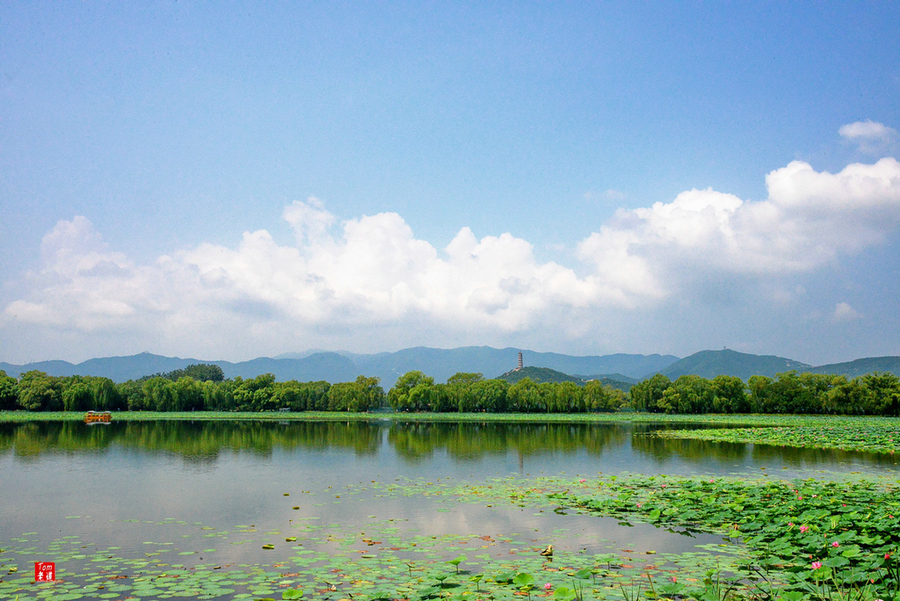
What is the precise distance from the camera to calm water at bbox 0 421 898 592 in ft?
34.4

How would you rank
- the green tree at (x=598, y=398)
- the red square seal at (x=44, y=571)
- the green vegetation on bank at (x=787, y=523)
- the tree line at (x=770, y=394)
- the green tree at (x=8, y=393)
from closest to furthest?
the green vegetation on bank at (x=787, y=523) < the red square seal at (x=44, y=571) < the tree line at (x=770, y=394) < the green tree at (x=8, y=393) < the green tree at (x=598, y=398)

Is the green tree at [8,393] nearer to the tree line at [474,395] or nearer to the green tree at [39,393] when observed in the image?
the tree line at [474,395]

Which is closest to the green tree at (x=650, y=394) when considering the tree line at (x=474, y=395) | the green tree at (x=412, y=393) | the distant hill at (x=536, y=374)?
the tree line at (x=474, y=395)

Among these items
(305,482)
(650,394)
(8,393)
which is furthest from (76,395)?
(650,394)

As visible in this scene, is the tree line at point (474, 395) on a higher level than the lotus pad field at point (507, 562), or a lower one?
lower

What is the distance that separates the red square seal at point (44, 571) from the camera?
296 inches

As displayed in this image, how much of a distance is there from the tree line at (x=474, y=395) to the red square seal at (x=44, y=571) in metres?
79.0

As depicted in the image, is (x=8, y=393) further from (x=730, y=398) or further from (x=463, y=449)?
(x=730, y=398)

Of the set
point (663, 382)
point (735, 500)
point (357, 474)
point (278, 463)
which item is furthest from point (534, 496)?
point (663, 382)

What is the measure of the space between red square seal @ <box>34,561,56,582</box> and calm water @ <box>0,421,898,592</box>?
1.05 m

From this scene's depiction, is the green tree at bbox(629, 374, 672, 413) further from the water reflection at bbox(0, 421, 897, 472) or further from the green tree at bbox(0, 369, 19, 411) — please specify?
the green tree at bbox(0, 369, 19, 411)

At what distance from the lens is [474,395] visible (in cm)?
8688

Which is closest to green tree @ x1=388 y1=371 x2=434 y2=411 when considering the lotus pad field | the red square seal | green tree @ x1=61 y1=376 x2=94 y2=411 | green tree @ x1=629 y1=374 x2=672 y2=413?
green tree @ x1=629 y1=374 x2=672 y2=413

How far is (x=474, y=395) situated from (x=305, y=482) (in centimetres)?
7118
